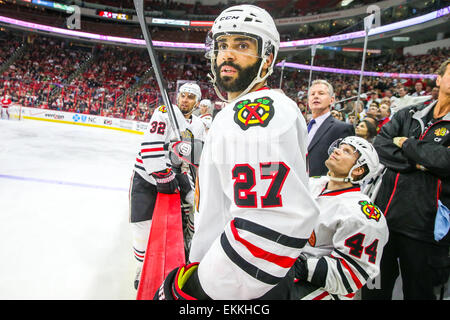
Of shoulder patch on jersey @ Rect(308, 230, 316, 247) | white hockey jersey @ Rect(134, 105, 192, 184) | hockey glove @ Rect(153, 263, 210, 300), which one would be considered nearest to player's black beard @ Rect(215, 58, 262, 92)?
hockey glove @ Rect(153, 263, 210, 300)

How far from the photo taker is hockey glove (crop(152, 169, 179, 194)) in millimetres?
2236

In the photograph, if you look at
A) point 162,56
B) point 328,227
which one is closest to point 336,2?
point 162,56

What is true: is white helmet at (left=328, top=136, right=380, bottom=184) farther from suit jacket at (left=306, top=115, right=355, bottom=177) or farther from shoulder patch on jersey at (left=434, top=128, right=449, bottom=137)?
suit jacket at (left=306, top=115, right=355, bottom=177)

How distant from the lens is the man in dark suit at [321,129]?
225 cm

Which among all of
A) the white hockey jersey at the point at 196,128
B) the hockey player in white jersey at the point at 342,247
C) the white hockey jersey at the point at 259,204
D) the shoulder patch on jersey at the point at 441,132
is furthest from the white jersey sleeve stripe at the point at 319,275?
the white hockey jersey at the point at 196,128

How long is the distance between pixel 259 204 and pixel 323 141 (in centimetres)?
173

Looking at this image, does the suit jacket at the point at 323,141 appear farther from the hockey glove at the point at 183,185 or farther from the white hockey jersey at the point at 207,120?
the white hockey jersey at the point at 207,120

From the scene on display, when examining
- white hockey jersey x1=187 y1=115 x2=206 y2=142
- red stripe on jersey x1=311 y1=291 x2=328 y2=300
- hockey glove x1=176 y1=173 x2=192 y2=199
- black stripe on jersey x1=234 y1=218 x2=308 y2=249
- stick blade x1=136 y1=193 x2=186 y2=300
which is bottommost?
red stripe on jersey x1=311 y1=291 x2=328 y2=300

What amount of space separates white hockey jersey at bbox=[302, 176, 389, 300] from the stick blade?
0.57 metres

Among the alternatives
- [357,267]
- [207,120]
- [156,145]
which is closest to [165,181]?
[156,145]

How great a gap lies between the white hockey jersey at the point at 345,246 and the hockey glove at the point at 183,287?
0.58m

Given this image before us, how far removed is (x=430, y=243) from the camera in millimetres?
1602

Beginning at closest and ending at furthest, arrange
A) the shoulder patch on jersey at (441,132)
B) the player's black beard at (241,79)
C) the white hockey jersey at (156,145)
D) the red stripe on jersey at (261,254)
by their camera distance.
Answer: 1. the red stripe on jersey at (261,254)
2. the player's black beard at (241,79)
3. the shoulder patch on jersey at (441,132)
4. the white hockey jersey at (156,145)
